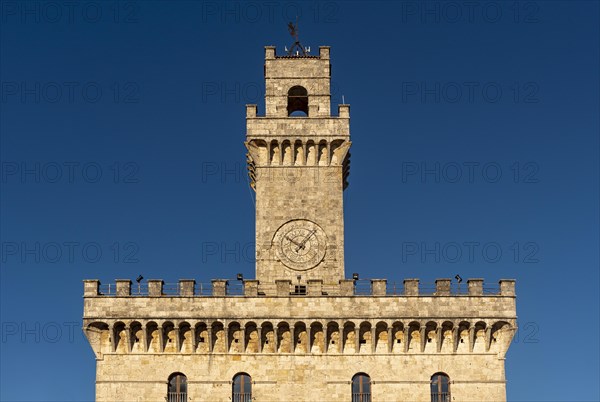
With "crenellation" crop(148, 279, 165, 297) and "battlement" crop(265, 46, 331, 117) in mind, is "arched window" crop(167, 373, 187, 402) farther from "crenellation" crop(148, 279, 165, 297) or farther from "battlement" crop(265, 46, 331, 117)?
"battlement" crop(265, 46, 331, 117)

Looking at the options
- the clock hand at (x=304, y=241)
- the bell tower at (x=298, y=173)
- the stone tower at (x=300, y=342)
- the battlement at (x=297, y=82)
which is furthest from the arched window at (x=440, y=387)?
the battlement at (x=297, y=82)

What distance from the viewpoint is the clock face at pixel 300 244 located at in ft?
193

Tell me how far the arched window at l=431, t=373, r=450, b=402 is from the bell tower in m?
8.05

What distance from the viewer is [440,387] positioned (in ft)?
177

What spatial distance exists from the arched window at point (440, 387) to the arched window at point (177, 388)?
13.3 m

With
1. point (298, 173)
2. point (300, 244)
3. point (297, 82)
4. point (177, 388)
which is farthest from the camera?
point (297, 82)

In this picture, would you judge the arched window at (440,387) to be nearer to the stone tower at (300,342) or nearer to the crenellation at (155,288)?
the stone tower at (300,342)

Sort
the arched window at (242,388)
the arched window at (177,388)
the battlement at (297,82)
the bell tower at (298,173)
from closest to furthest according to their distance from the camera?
the arched window at (177,388), the arched window at (242,388), the bell tower at (298,173), the battlement at (297,82)

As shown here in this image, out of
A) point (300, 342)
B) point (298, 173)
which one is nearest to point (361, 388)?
point (300, 342)

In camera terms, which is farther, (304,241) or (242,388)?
(304,241)

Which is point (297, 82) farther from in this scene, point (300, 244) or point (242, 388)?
point (242, 388)

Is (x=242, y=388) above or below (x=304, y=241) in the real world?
below

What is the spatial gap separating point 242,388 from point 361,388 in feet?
20.9

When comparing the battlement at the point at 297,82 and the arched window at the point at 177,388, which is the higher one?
the battlement at the point at 297,82
